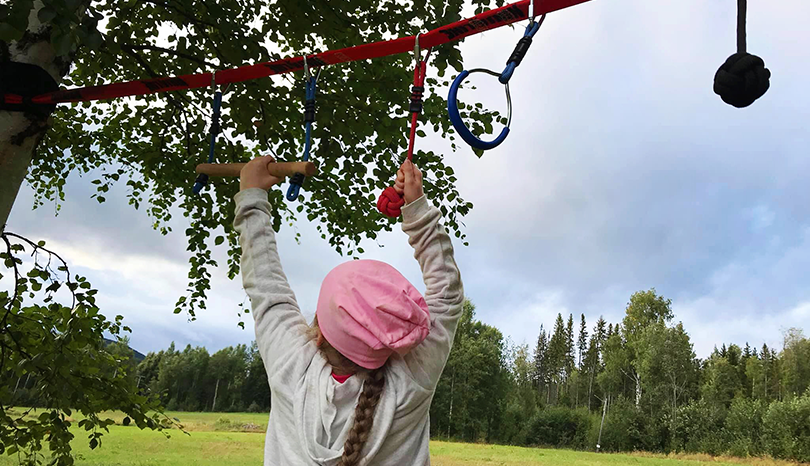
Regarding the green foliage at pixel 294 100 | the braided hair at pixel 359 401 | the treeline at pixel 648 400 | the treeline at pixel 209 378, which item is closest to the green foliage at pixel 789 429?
the treeline at pixel 648 400

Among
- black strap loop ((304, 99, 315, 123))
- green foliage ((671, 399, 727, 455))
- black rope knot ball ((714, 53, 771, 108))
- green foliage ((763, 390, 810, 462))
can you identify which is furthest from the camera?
green foliage ((671, 399, 727, 455))

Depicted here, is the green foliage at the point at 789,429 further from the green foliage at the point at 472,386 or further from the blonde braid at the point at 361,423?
the blonde braid at the point at 361,423

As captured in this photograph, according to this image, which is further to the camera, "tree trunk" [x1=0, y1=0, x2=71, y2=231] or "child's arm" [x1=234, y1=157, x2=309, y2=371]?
"tree trunk" [x1=0, y1=0, x2=71, y2=231]

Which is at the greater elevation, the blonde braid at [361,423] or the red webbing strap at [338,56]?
the red webbing strap at [338,56]

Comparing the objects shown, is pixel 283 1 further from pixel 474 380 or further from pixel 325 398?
pixel 474 380

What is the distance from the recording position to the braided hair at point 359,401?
4.13 ft

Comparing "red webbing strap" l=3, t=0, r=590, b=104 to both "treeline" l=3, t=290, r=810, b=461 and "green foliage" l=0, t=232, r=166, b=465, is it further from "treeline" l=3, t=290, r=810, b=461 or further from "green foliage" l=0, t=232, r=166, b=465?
"treeline" l=3, t=290, r=810, b=461

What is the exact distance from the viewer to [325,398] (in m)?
1.31

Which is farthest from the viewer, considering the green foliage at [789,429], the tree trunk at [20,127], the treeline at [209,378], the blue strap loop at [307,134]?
the treeline at [209,378]

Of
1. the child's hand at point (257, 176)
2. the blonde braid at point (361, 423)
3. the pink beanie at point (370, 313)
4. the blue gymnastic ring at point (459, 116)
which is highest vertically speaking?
the blue gymnastic ring at point (459, 116)

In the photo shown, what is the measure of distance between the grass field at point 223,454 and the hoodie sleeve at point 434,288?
14516 millimetres

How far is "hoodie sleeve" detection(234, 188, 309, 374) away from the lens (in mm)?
1437

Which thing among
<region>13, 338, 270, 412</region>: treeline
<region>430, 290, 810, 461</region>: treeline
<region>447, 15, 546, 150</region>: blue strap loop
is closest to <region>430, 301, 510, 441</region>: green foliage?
<region>430, 290, 810, 461</region>: treeline

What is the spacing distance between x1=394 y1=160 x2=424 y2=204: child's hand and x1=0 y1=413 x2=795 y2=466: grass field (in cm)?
1450
